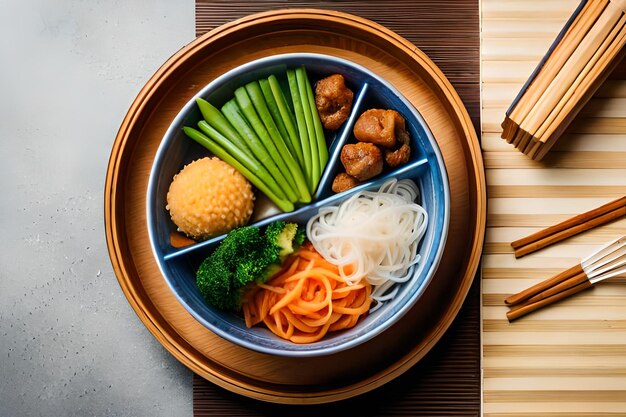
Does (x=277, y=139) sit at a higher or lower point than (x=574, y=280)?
higher

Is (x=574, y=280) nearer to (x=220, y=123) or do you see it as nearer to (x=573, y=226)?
(x=573, y=226)

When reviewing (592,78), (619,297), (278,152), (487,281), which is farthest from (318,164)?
(619,297)

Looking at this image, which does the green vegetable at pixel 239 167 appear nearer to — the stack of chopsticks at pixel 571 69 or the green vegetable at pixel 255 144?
the green vegetable at pixel 255 144

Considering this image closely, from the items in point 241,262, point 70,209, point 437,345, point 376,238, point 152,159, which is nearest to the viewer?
point 241,262

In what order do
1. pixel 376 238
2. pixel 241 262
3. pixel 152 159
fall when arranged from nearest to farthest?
pixel 241 262, pixel 376 238, pixel 152 159

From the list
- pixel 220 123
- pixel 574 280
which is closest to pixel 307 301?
pixel 220 123

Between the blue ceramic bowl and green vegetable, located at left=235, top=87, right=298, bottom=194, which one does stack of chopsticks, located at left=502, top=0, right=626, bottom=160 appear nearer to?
the blue ceramic bowl

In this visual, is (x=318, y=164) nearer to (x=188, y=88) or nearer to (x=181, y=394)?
(x=188, y=88)
